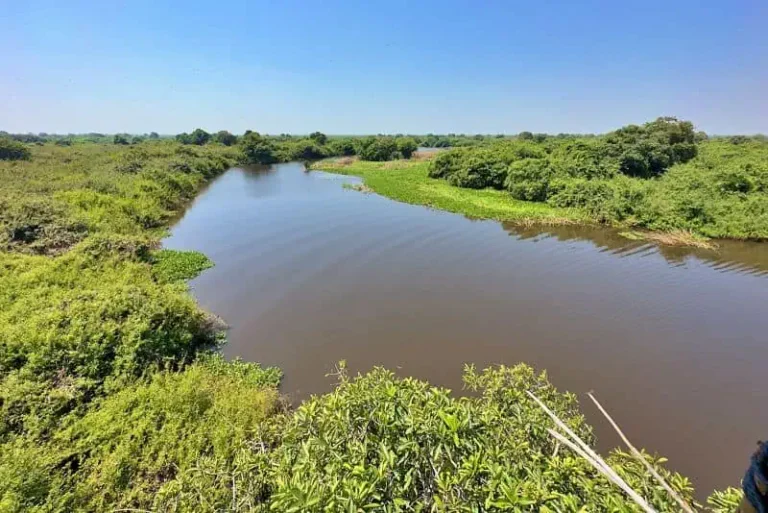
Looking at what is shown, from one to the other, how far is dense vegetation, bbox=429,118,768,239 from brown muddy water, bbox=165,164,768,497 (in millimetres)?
2418

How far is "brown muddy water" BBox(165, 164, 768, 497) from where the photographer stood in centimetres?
698

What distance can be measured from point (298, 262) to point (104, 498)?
409 inches

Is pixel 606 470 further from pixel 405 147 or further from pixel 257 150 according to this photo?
pixel 257 150

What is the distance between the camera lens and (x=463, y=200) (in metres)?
25.4

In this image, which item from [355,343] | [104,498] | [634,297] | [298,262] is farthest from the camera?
[298,262]

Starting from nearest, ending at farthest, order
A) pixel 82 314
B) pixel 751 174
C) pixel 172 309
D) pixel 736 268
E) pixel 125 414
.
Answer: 1. pixel 125 414
2. pixel 82 314
3. pixel 172 309
4. pixel 736 268
5. pixel 751 174

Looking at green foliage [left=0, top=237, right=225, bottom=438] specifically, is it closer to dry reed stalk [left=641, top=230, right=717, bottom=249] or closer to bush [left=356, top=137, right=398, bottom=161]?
dry reed stalk [left=641, top=230, right=717, bottom=249]

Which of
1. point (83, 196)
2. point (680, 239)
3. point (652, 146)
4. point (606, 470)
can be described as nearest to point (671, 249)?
point (680, 239)

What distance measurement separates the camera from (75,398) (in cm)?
560

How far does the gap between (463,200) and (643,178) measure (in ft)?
41.9

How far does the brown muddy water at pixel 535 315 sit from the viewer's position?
6.98 m

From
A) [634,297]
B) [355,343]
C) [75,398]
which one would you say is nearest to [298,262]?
[355,343]

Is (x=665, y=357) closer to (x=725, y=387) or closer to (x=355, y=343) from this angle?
(x=725, y=387)

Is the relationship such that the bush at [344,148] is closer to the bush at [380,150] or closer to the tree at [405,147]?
the bush at [380,150]
